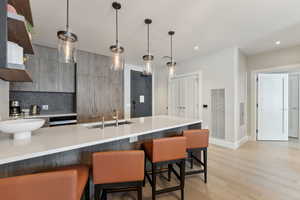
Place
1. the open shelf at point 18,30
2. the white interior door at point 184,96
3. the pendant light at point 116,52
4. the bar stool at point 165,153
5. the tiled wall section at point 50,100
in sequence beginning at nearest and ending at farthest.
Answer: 1. the open shelf at point 18,30
2. the bar stool at point 165,153
3. the pendant light at point 116,52
4. the tiled wall section at point 50,100
5. the white interior door at point 184,96

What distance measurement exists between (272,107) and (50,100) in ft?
20.8

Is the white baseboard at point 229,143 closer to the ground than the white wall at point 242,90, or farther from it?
closer to the ground

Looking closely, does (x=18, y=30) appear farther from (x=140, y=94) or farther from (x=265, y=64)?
(x=265, y=64)

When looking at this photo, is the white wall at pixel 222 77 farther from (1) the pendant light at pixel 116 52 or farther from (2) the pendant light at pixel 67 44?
(2) the pendant light at pixel 67 44

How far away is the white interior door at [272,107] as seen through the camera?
13.1ft

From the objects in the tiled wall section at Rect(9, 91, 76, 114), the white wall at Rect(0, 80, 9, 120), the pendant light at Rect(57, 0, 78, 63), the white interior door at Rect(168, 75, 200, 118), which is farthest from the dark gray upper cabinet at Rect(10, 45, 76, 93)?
the white interior door at Rect(168, 75, 200, 118)

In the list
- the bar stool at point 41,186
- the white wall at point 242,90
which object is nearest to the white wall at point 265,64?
the white wall at point 242,90

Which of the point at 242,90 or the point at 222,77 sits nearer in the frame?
the point at 222,77

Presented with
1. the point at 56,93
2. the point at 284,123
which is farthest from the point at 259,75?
the point at 56,93

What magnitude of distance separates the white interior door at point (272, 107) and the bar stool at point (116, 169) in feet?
14.4

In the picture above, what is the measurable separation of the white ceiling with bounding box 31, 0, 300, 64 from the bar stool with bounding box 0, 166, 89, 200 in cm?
212

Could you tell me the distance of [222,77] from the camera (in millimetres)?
3625

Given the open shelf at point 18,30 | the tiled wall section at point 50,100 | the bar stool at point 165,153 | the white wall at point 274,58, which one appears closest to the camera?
the open shelf at point 18,30

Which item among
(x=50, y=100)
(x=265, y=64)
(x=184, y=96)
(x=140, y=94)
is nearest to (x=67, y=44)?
(x=50, y=100)
